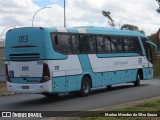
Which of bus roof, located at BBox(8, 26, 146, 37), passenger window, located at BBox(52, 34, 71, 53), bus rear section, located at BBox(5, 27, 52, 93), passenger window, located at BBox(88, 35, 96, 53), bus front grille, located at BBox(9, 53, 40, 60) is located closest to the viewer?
bus rear section, located at BBox(5, 27, 52, 93)

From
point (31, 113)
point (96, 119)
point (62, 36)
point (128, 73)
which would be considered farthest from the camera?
point (128, 73)

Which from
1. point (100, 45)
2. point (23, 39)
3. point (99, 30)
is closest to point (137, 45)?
point (99, 30)

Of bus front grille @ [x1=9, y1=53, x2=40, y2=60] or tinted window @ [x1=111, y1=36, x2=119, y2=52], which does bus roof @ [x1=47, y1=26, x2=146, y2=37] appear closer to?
tinted window @ [x1=111, y1=36, x2=119, y2=52]

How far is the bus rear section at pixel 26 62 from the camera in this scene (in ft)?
58.0

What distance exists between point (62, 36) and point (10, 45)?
217 cm

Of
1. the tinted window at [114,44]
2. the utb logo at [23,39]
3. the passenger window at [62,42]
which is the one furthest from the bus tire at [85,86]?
the utb logo at [23,39]

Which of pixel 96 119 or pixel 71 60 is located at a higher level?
pixel 71 60

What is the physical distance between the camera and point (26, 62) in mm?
18016

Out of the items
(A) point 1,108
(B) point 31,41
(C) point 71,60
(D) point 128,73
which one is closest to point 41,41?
(B) point 31,41

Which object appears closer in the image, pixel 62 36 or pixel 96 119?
pixel 96 119

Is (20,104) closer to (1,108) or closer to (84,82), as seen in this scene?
(1,108)

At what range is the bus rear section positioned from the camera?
1769 centimetres

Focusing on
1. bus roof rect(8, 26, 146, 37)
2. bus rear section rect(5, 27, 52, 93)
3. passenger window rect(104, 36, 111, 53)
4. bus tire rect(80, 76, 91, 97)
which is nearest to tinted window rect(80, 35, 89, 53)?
bus roof rect(8, 26, 146, 37)

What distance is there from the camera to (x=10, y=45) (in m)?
18.7
